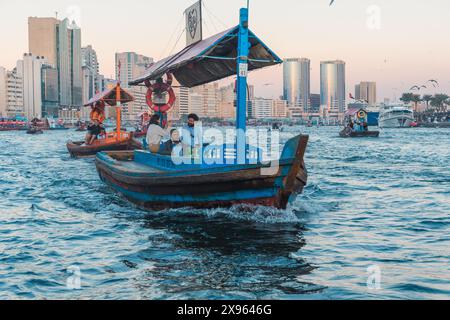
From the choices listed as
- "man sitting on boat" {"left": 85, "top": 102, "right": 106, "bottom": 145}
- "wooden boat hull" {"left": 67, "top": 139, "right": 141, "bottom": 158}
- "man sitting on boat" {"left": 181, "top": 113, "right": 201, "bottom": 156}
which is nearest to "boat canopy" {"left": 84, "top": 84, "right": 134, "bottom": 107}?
"man sitting on boat" {"left": 85, "top": 102, "right": 106, "bottom": 145}

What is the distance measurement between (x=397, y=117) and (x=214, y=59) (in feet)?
366

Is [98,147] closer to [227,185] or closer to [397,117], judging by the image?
[227,185]

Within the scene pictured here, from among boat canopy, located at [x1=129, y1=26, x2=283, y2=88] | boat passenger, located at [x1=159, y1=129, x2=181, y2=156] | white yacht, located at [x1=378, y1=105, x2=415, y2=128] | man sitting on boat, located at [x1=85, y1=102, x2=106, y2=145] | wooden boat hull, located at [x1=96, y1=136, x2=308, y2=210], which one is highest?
white yacht, located at [x1=378, y1=105, x2=415, y2=128]

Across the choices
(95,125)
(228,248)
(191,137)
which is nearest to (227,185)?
(228,248)

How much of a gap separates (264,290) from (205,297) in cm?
84

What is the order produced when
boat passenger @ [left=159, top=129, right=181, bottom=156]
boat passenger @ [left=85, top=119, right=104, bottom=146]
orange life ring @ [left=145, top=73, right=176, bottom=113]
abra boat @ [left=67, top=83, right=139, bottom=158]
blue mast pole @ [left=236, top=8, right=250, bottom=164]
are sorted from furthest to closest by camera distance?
boat passenger @ [left=85, top=119, right=104, bottom=146], abra boat @ [left=67, top=83, right=139, bottom=158], orange life ring @ [left=145, top=73, right=176, bottom=113], boat passenger @ [left=159, top=129, right=181, bottom=156], blue mast pole @ [left=236, top=8, right=250, bottom=164]

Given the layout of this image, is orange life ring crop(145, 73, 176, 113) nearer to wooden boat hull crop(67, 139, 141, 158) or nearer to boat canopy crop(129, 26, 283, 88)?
boat canopy crop(129, 26, 283, 88)

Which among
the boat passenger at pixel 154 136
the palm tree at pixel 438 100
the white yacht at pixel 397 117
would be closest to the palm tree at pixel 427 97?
the palm tree at pixel 438 100

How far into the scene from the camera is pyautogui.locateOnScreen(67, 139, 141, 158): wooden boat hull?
28.4 meters

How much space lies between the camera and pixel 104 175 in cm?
1770

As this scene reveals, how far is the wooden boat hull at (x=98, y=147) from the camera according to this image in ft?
93.2

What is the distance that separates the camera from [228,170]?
10.8m

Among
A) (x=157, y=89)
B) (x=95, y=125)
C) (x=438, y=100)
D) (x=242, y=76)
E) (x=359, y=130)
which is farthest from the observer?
(x=438, y=100)

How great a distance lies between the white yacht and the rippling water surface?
10684 cm
